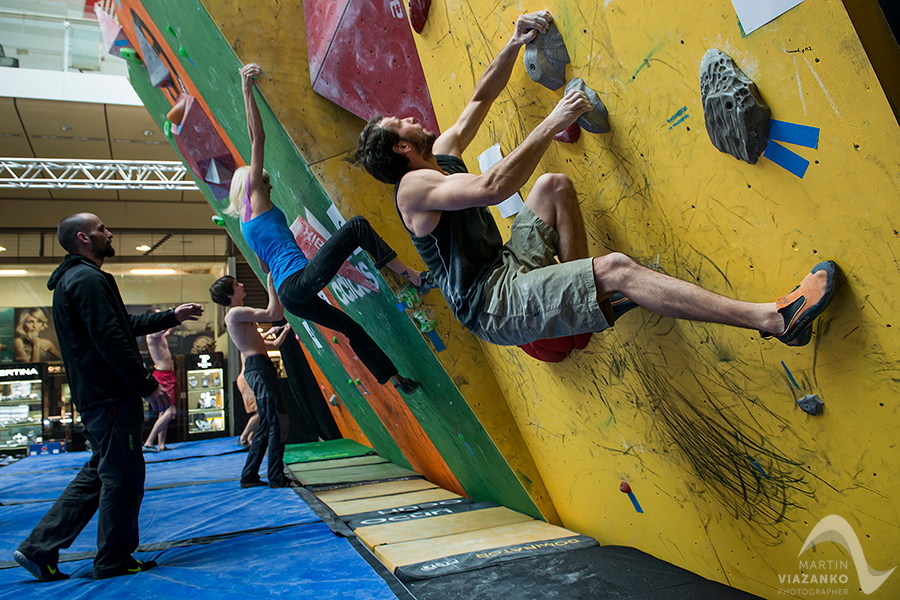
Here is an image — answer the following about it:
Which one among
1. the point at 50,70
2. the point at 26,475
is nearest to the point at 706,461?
the point at 26,475

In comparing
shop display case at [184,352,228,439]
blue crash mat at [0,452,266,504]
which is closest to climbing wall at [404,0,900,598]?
blue crash mat at [0,452,266,504]

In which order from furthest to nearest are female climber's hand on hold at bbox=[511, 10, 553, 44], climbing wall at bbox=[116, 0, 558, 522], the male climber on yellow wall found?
climbing wall at bbox=[116, 0, 558, 522]
female climber's hand on hold at bbox=[511, 10, 553, 44]
the male climber on yellow wall

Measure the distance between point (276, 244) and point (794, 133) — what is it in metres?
2.24

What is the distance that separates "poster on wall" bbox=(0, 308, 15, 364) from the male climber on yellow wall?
388 inches

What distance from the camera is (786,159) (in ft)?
3.79

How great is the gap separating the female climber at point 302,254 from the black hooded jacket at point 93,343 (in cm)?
71

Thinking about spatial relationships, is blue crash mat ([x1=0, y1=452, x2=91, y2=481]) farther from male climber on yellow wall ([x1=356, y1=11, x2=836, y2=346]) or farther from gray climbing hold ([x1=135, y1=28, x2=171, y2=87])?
male climber on yellow wall ([x1=356, y1=11, x2=836, y2=346])

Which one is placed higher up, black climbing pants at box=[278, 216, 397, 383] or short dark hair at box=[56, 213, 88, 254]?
short dark hair at box=[56, 213, 88, 254]

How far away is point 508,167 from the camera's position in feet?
4.64

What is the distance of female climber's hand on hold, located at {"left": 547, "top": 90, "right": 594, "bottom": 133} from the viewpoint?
142cm

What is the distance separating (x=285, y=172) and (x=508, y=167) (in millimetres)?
1740

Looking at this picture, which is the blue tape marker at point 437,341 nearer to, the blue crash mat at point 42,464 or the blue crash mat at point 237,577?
the blue crash mat at point 237,577

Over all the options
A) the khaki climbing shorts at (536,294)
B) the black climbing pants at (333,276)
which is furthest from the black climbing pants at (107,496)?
the khaki climbing shorts at (536,294)

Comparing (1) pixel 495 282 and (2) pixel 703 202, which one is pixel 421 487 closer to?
(1) pixel 495 282
